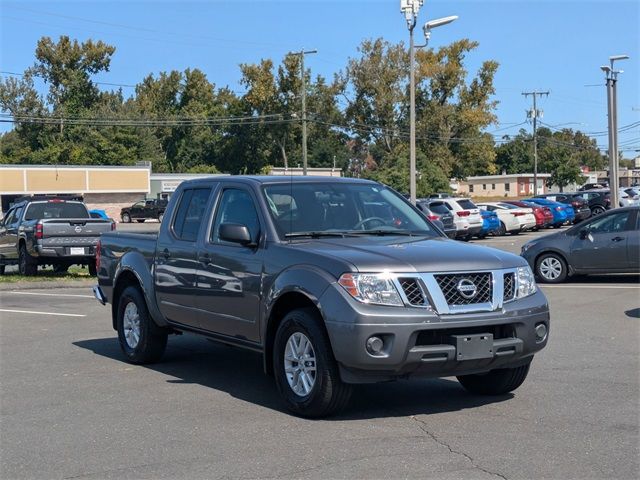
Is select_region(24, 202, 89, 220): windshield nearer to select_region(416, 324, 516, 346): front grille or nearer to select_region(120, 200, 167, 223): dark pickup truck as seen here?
select_region(416, 324, 516, 346): front grille

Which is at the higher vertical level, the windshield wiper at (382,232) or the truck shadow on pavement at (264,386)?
the windshield wiper at (382,232)

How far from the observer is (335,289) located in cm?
657

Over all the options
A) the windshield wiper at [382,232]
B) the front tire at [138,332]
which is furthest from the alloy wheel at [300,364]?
the front tire at [138,332]

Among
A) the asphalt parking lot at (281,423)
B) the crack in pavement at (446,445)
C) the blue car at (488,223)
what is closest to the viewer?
the crack in pavement at (446,445)

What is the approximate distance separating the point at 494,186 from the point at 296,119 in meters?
55.5

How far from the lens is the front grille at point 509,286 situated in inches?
273

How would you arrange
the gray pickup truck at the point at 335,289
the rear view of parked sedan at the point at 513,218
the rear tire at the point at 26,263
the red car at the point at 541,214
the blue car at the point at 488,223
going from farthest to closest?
the red car at the point at 541,214 < the rear view of parked sedan at the point at 513,218 < the blue car at the point at 488,223 < the rear tire at the point at 26,263 < the gray pickup truck at the point at 335,289

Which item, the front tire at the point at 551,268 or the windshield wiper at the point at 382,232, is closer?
the windshield wiper at the point at 382,232

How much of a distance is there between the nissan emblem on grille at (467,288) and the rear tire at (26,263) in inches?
595

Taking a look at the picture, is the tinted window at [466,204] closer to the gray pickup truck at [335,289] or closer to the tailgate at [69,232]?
the tailgate at [69,232]

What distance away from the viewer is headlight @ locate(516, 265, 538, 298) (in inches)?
279

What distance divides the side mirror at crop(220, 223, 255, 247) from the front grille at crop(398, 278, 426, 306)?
5.22ft

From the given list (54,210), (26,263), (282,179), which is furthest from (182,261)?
(54,210)

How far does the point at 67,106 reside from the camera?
8556cm
